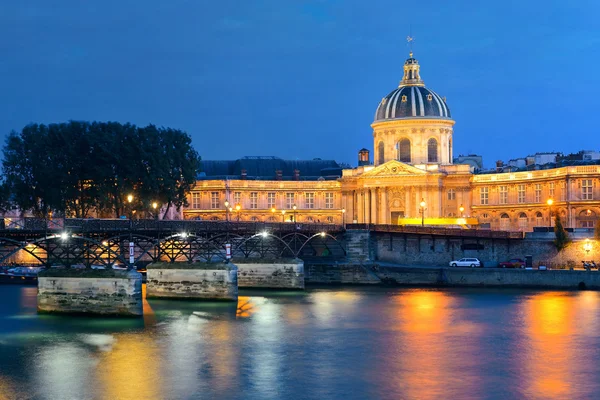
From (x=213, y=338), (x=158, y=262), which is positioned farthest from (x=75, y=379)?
(x=158, y=262)

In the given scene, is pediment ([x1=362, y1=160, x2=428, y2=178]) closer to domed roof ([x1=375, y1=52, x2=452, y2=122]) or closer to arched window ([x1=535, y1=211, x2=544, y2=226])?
domed roof ([x1=375, y1=52, x2=452, y2=122])

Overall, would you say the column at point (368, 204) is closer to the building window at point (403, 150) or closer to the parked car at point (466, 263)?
the building window at point (403, 150)

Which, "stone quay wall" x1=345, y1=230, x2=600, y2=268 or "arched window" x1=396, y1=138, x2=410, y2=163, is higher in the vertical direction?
"arched window" x1=396, y1=138, x2=410, y2=163

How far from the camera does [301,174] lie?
16338 centimetres

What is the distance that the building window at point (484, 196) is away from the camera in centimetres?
13988

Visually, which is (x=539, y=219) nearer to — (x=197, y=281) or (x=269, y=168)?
(x=269, y=168)

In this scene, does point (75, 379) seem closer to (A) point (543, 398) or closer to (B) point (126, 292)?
(B) point (126, 292)

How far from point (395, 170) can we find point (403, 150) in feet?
24.3

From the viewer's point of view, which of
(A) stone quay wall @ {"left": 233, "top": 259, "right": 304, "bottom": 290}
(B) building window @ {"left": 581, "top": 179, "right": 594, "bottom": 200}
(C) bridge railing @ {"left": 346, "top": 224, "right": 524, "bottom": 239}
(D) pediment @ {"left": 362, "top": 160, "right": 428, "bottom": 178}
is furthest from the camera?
(D) pediment @ {"left": 362, "top": 160, "right": 428, "bottom": 178}

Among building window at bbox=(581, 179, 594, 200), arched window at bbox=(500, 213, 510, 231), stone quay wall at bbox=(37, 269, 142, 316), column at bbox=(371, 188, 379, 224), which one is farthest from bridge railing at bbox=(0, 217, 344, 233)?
arched window at bbox=(500, 213, 510, 231)

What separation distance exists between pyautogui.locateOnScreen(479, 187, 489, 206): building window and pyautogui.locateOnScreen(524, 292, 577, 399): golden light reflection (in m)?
58.0

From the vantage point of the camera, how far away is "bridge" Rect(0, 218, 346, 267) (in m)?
67.2

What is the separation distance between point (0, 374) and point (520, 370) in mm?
27112

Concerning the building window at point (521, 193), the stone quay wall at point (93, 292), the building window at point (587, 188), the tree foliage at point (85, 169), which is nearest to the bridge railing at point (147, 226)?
the stone quay wall at point (93, 292)
